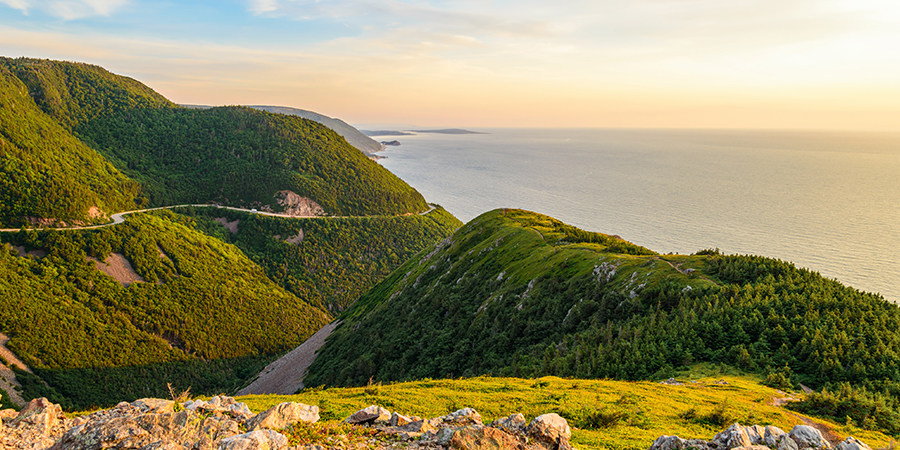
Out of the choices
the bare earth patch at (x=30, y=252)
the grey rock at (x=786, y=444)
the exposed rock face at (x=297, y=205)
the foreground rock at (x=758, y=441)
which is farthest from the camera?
the exposed rock face at (x=297, y=205)

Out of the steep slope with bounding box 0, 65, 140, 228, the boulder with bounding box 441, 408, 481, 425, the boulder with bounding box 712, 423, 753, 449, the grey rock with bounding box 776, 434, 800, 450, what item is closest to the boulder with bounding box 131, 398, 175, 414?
the boulder with bounding box 441, 408, 481, 425

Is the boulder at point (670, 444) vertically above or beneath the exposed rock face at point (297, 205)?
above

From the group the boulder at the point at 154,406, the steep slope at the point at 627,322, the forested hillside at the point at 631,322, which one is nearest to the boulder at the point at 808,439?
the forested hillside at the point at 631,322

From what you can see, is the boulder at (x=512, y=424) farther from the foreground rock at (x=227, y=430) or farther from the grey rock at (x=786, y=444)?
the grey rock at (x=786, y=444)

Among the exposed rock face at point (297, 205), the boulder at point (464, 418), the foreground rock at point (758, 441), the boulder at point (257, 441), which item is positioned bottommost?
the exposed rock face at point (297, 205)

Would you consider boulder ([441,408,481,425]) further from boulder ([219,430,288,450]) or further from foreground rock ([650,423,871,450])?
foreground rock ([650,423,871,450])

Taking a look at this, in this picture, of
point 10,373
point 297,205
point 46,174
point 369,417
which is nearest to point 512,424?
point 369,417
